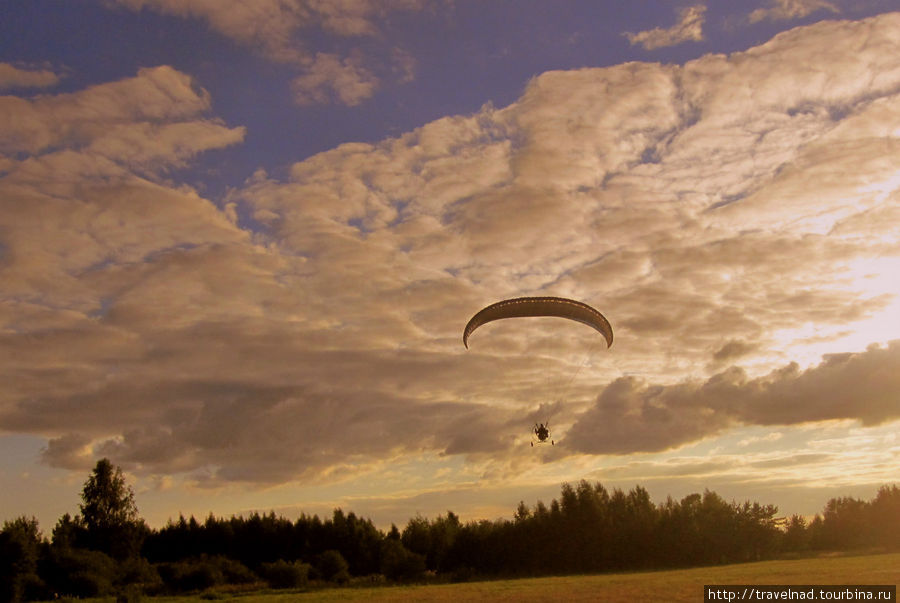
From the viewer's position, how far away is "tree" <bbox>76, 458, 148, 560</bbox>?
3595 inches

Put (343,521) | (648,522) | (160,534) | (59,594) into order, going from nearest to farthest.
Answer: (59,594) → (648,522) → (343,521) → (160,534)

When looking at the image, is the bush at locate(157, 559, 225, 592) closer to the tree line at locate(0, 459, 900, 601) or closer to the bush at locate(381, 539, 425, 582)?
the tree line at locate(0, 459, 900, 601)

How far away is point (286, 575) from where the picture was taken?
7406 cm

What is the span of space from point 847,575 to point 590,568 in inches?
1677

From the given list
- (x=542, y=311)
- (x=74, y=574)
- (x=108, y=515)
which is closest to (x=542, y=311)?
(x=542, y=311)

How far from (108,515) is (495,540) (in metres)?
50.0

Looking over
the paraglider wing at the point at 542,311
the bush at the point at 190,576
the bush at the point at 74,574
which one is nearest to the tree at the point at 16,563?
the bush at the point at 74,574

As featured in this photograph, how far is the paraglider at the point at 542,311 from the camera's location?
143 ft

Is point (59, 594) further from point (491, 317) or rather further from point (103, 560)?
point (491, 317)

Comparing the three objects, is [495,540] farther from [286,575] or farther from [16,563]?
[16,563]

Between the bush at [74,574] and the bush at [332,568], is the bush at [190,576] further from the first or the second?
the bush at [332,568]

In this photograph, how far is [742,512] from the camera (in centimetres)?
9269

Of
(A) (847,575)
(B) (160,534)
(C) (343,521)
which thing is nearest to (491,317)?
(A) (847,575)

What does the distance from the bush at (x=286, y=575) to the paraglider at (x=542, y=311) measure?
137ft
